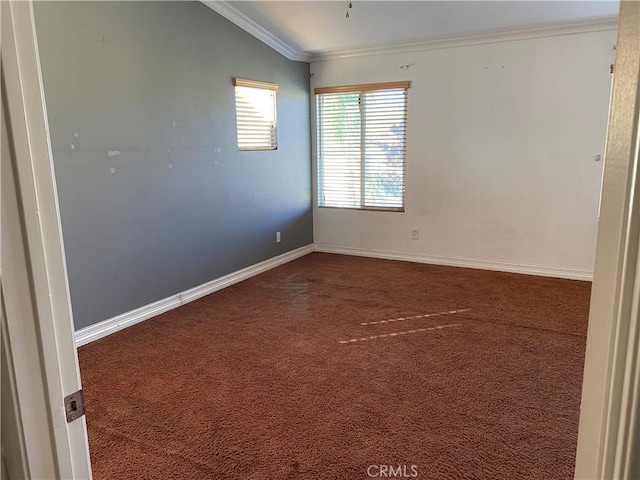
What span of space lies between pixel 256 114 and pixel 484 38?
94.8 inches

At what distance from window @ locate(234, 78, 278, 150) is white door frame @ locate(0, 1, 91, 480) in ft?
13.1

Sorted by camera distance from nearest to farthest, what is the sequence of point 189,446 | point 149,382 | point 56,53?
point 189,446 < point 149,382 < point 56,53

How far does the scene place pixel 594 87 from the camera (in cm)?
429

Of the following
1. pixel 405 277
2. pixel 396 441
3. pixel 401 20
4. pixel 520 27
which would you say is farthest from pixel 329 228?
pixel 396 441

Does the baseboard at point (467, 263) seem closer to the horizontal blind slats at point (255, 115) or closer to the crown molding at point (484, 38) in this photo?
the horizontal blind slats at point (255, 115)

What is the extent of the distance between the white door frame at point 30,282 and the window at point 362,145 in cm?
484

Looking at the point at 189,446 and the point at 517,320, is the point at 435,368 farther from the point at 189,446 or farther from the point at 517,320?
the point at 189,446

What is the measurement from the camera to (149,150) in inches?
145

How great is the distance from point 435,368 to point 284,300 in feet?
5.50

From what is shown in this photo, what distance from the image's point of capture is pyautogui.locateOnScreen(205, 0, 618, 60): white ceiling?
4023 mm

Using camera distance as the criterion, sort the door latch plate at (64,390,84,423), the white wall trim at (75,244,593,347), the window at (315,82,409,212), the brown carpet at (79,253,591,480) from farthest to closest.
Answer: the window at (315,82,409,212)
the white wall trim at (75,244,593,347)
the brown carpet at (79,253,591,480)
the door latch plate at (64,390,84,423)

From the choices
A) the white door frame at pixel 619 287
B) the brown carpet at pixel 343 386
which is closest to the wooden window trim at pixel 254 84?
the brown carpet at pixel 343 386

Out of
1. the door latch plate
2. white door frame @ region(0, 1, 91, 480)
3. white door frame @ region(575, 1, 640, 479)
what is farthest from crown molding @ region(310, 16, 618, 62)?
the door latch plate

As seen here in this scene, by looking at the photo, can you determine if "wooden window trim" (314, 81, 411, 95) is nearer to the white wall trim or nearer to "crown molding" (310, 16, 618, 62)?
"crown molding" (310, 16, 618, 62)
